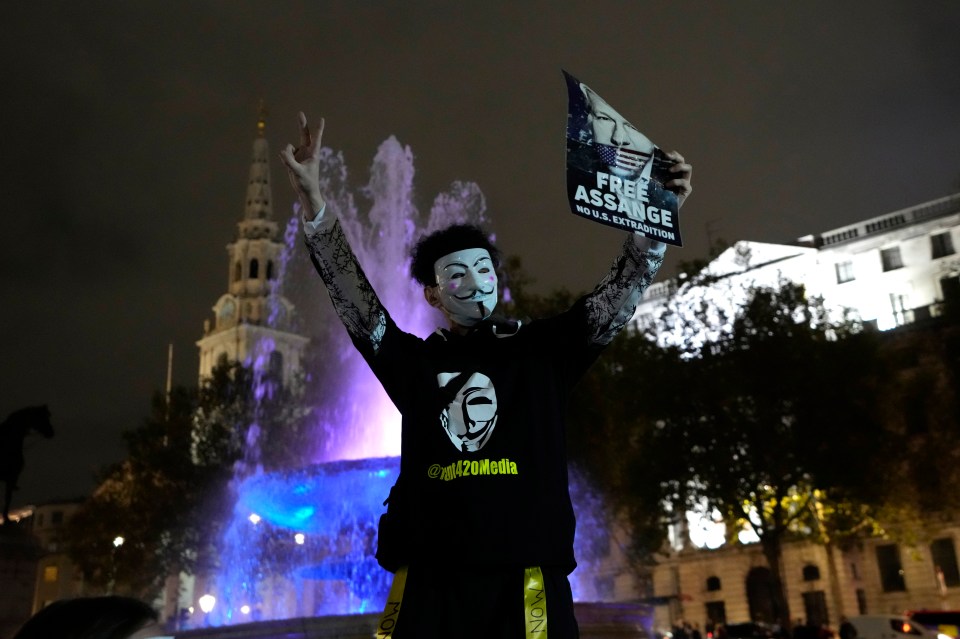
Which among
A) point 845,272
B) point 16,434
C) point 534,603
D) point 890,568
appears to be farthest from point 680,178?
point 845,272

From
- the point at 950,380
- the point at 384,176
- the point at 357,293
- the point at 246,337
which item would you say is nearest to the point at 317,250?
the point at 357,293

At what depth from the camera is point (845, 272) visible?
52.8m

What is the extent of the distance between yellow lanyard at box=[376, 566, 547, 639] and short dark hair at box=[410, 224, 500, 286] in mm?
1258

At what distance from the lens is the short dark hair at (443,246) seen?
3852mm

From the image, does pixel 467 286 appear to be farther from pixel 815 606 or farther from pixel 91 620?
pixel 815 606

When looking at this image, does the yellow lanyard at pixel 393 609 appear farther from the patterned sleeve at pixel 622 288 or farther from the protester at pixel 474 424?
the patterned sleeve at pixel 622 288

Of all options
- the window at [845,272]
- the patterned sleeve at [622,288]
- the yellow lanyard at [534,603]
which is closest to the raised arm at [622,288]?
the patterned sleeve at [622,288]

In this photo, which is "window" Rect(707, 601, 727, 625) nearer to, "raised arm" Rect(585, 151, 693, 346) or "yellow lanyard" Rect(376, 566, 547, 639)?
"raised arm" Rect(585, 151, 693, 346)

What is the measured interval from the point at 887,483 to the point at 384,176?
1766 centimetres

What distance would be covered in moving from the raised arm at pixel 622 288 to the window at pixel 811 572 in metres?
44.6

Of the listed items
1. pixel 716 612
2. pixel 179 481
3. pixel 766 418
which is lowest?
pixel 716 612

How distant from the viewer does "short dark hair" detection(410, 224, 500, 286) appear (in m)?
3.85

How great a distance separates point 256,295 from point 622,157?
8752 cm

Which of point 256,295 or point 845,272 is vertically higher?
point 256,295
